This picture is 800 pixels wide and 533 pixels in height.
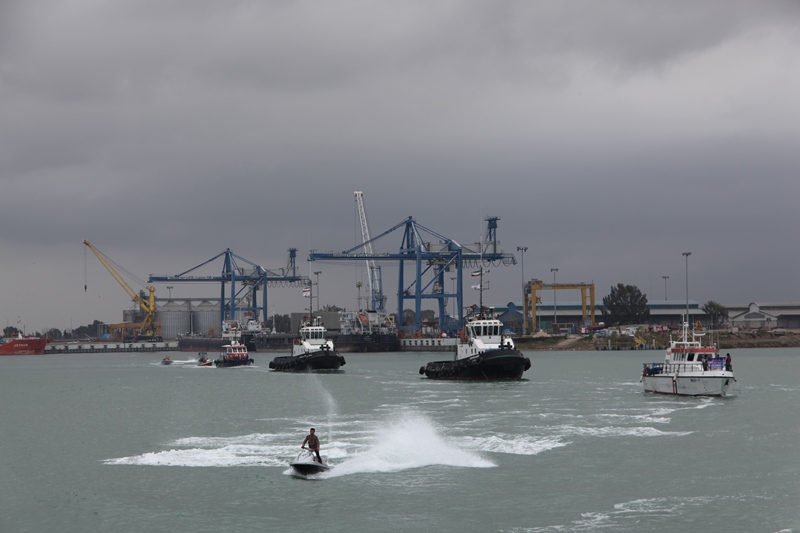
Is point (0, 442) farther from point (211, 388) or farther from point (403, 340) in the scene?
point (403, 340)

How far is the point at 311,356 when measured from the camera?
107m

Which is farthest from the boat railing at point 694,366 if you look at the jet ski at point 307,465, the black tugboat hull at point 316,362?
the black tugboat hull at point 316,362

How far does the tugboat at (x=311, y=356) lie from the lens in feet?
348

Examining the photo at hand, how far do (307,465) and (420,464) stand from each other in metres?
5.11

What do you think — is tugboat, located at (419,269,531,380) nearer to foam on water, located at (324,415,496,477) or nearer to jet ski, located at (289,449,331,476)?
foam on water, located at (324,415,496,477)

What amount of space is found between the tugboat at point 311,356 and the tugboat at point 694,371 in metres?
49.4

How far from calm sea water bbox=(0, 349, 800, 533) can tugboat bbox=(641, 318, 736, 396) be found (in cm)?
109

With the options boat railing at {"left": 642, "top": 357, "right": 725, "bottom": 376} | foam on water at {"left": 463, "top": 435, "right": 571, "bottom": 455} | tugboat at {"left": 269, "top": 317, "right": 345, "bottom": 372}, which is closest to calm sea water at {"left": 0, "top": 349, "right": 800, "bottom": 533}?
foam on water at {"left": 463, "top": 435, "right": 571, "bottom": 455}

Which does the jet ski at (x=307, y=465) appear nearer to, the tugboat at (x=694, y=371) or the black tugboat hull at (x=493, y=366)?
the tugboat at (x=694, y=371)

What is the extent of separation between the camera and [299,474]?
36438 mm

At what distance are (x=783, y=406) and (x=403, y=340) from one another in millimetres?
136643

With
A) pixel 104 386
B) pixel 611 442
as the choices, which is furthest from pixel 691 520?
pixel 104 386

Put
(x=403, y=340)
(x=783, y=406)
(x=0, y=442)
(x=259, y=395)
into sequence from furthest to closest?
(x=403, y=340), (x=259, y=395), (x=783, y=406), (x=0, y=442)

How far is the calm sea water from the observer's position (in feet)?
99.2
